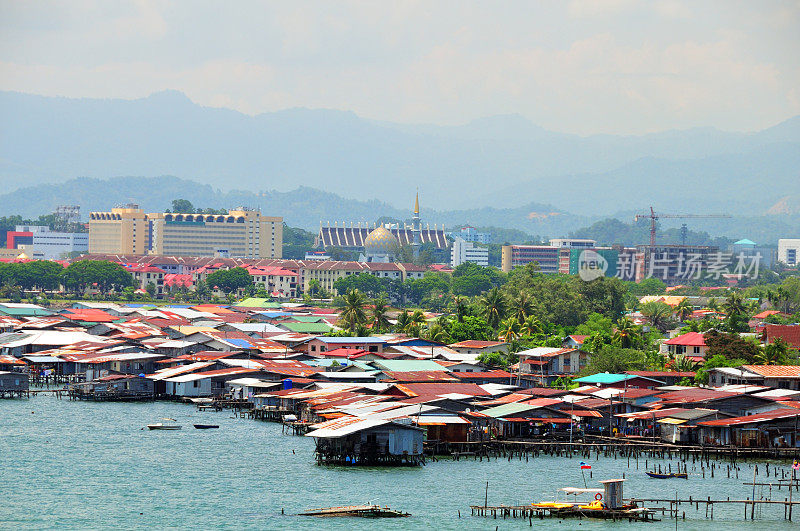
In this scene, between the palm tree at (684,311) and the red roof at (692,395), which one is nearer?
the red roof at (692,395)

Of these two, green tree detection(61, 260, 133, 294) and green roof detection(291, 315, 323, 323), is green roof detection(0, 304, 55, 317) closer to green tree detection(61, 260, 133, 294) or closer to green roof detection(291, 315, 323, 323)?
green roof detection(291, 315, 323, 323)

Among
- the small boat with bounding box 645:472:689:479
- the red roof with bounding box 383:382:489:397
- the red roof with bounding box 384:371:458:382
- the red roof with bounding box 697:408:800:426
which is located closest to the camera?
the small boat with bounding box 645:472:689:479

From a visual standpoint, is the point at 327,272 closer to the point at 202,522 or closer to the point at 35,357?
the point at 35,357

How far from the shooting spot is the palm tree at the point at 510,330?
3656 inches

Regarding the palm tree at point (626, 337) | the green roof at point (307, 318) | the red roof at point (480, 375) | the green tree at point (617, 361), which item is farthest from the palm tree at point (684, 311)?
the red roof at point (480, 375)

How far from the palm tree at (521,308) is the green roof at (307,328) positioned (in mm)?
18657

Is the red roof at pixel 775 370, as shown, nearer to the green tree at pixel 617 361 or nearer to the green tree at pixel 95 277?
the green tree at pixel 617 361

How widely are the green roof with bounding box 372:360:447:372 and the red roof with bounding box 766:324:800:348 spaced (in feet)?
75.7

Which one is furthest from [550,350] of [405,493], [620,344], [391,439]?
[405,493]

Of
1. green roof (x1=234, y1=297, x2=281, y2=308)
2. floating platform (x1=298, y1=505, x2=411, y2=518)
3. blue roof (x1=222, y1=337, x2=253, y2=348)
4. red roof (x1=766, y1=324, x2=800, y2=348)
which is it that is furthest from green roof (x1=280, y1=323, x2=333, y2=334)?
floating platform (x1=298, y1=505, x2=411, y2=518)

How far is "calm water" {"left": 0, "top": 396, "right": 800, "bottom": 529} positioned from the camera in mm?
41531

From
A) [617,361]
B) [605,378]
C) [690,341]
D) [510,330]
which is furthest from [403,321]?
[605,378]

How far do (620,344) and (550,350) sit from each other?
6.54 metres

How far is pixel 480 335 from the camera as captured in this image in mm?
96312
